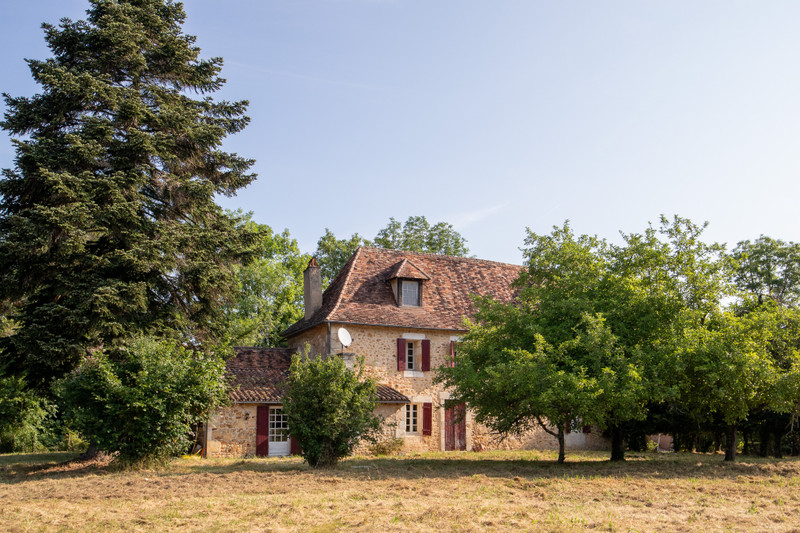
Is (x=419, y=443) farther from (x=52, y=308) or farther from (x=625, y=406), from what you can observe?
(x=52, y=308)

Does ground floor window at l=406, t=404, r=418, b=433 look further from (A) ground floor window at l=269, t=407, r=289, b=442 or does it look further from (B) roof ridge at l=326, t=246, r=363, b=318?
(B) roof ridge at l=326, t=246, r=363, b=318

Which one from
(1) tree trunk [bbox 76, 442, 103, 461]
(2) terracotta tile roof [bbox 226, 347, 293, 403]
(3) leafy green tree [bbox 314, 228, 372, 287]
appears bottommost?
(1) tree trunk [bbox 76, 442, 103, 461]

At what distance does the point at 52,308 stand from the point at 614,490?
13318 millimetres

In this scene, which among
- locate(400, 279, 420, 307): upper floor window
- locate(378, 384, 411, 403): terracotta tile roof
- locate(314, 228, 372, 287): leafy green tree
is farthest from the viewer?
locate(314, 228, 372, 287): leafy green tree

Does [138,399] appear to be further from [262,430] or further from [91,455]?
[262,430]

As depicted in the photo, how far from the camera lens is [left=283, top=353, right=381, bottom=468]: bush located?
53.2 feet

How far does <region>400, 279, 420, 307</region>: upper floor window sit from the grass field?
8467 mm

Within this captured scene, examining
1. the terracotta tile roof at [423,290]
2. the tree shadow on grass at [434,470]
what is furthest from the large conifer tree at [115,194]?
the terracotta tile roof at [423,290]

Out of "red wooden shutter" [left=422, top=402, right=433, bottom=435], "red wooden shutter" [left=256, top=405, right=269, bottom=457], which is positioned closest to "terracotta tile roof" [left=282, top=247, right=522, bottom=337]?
"red wooden shutter" [left=422, top=402, right=433, bottom=435]

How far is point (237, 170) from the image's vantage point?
20547mm

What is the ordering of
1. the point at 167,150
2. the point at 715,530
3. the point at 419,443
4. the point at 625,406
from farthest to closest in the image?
the point at 419,443 → the point at 167,150 → the point at 625,406 → the point at 715,530

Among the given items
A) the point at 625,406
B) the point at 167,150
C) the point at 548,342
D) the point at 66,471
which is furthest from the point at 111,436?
the point at 625,406

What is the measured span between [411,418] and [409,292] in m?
4.62

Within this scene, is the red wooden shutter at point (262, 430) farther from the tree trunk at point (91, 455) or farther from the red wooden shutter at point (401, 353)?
the tree trunk at point (91, 455)
